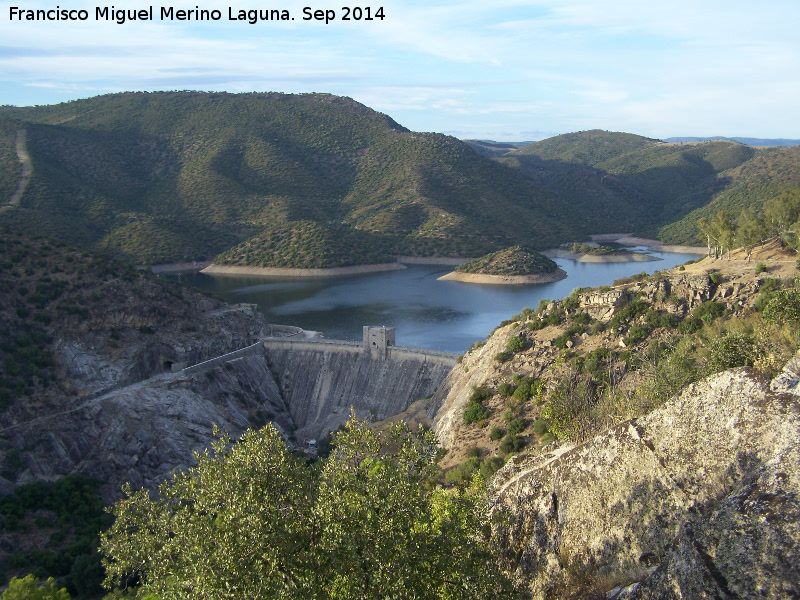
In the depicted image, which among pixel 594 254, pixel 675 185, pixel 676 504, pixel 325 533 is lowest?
pixel 594 254

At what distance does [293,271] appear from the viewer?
101 metres

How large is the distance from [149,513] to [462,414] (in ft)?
57.5

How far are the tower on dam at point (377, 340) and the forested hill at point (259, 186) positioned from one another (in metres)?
55.7

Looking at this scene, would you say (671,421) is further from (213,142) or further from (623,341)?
(213,142)

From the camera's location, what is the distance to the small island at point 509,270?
94.1 m

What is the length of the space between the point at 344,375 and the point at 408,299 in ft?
126

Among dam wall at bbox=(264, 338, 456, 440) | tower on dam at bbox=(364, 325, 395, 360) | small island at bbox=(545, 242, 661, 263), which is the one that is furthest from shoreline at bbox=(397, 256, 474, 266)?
tower on dam at bbox=(364, 325, 395, 360)

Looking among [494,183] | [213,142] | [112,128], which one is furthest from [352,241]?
[112,128]

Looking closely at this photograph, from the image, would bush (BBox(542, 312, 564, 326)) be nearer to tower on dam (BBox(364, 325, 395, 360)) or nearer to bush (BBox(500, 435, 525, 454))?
bush (BBox(500, 435, 525, 454))

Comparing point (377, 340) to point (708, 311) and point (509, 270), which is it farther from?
point (509, 270)

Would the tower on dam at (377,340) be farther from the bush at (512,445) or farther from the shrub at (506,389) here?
the bush at (512,445)

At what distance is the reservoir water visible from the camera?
6950 centimetres

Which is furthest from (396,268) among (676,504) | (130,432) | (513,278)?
(676,504)

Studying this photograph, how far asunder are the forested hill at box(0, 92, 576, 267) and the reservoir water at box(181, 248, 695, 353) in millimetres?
7577
